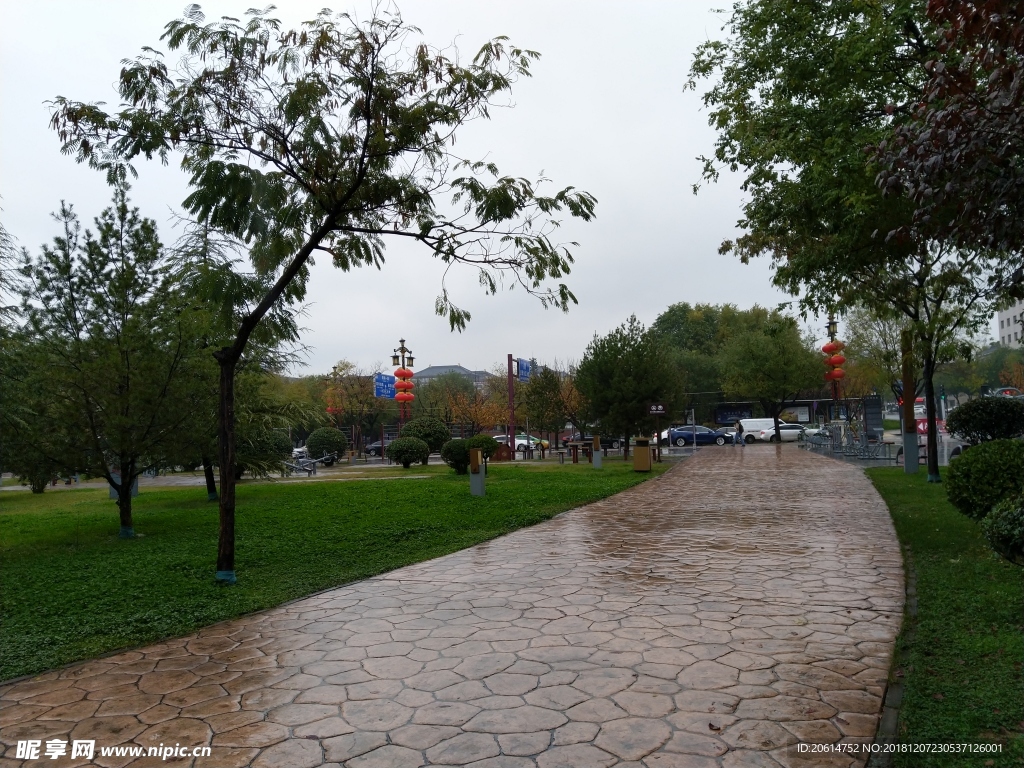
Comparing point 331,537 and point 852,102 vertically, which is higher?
point 852,102

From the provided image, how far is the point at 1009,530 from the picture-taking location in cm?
529

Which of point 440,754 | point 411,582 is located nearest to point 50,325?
point 411,582

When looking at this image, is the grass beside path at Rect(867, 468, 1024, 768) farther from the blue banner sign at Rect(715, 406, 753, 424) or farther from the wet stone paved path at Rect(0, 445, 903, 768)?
the blue banner sign at Rect(715, 406, 753, 424)

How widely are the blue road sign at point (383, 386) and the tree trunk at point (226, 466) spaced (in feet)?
108

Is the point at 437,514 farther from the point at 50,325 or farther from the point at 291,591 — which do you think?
the point at 50,325

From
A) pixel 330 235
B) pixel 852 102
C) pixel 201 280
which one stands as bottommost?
pixel 201 280

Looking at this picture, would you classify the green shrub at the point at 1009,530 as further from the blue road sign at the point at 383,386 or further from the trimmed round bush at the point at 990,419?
the blue road sign at the point at 383,386

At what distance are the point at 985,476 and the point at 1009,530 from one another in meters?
3.33

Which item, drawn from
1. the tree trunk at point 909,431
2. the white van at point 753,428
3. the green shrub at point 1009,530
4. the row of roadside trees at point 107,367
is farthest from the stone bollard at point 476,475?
the white van at point 753,428

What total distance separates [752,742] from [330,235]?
7.12m

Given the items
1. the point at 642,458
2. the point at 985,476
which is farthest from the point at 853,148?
the point at 642,458

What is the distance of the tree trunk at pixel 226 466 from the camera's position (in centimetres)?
732

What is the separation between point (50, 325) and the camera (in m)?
11.3

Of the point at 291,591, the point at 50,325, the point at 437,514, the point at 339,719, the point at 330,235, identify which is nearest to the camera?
the point at 339,719
